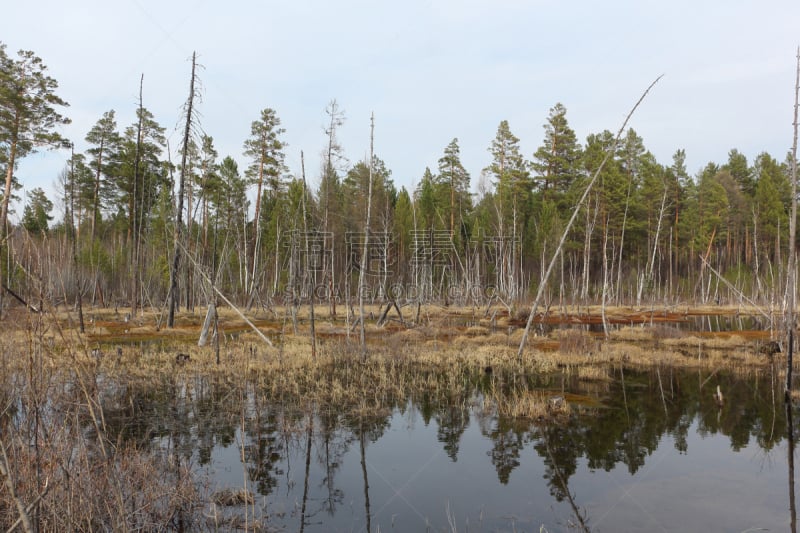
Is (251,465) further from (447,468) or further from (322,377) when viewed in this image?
(322,377)

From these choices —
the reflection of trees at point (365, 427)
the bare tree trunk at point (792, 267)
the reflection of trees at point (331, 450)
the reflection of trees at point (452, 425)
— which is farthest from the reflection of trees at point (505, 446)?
the bare tree trunk at point (792, 267)

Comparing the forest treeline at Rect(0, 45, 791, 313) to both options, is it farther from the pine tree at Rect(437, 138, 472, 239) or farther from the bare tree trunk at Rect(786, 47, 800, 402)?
the bare tree trunk at Rect(786, 47, 800, 402)

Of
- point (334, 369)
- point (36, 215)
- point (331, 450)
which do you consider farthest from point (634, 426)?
point (36, 215)

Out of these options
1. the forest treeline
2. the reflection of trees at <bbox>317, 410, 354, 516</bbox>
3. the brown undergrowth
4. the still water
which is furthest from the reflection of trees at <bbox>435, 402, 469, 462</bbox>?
the forest treeline

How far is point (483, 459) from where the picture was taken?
335 inches

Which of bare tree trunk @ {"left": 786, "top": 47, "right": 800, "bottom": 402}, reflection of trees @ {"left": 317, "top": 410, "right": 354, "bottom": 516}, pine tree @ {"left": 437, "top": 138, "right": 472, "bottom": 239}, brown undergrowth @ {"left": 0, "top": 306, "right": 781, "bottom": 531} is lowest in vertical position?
reflection of trees @ {"left": 317, "top": 410, "right": 354, "bottom": 516}

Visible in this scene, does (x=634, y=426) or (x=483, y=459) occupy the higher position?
(x=634, y=426)

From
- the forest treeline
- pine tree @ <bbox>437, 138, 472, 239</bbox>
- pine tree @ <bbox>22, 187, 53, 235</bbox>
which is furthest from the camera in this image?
pine tree @ <bbox>437, 138, 472, 239</bbox>

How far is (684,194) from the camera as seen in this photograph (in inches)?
2207

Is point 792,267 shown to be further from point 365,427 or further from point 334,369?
point 334,369

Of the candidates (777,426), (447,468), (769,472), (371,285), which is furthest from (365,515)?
(371,285)

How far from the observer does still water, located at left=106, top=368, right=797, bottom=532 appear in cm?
653

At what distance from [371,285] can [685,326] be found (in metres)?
27.7

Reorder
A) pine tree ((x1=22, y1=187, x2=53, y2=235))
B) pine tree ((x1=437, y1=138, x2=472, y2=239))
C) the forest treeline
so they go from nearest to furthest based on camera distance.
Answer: pine tree ((x1=22, y1=187, x2=53, y2=235)) < the forest treeline < pine tree ((x1=437, y1=138, x2=472, y2=239))
